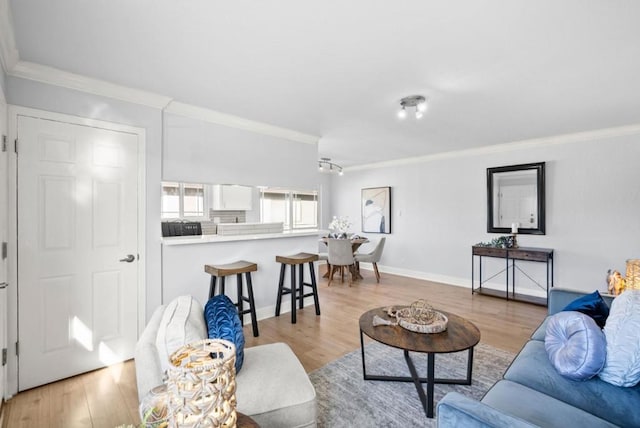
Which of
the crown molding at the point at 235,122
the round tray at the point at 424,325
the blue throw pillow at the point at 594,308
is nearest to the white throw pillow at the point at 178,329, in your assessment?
the round tray at the point at 424,325

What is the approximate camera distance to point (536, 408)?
4.45 ft

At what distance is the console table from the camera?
4.27 m

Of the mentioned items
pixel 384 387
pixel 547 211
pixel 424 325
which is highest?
pixel 547 211

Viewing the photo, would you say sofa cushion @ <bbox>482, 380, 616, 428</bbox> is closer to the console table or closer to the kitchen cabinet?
the kitchen cabinet

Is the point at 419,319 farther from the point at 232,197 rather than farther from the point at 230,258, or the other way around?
the point at 232,197

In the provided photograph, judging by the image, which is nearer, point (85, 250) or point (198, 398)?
point (198, 398)

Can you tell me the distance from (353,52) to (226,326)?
1894 millimetres

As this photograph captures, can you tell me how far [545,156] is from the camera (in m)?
4.50

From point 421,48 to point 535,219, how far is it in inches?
150

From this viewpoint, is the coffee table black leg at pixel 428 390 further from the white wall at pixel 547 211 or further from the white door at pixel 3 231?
the white wall at pixel 547 211

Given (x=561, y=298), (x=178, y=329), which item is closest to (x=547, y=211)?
(x=561, y=298)

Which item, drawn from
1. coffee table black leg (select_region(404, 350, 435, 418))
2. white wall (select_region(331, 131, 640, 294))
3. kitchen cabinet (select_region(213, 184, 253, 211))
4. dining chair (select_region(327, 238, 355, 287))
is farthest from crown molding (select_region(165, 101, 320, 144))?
coffee table black leg (select_region(404, 350, 435, 418))

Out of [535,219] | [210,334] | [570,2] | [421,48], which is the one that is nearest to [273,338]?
[210,334]

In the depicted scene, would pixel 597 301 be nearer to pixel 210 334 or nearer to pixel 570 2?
pixel 570 2
